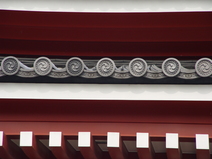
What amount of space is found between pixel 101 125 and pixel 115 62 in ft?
2.25

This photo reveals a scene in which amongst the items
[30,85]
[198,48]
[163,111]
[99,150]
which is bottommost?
[99,150]

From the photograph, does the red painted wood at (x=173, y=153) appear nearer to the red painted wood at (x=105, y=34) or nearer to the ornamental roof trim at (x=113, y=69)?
the ornamental roof trim at (x=113, y=69)

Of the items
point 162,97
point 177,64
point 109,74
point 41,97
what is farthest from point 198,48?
point 41,97

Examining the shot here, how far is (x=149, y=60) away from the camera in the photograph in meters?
4.29

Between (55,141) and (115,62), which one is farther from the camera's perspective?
(115,62)

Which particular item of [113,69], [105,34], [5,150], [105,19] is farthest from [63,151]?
[105,19]

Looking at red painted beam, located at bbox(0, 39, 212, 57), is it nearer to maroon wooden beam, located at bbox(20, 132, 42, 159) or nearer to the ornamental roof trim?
the ornamental roof trim

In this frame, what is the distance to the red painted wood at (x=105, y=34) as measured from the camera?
4246 mm

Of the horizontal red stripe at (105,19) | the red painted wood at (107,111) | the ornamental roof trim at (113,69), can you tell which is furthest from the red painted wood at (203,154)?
the horizontal red stripe at (105,19)

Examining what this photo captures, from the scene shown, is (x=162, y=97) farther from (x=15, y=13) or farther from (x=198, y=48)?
(x=15, y=13)

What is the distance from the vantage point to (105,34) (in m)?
4.30

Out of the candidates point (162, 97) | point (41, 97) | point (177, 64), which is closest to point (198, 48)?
point (177, 64)

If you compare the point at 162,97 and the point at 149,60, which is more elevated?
the point at 149,60

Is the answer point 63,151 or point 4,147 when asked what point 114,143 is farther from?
point 4,147
